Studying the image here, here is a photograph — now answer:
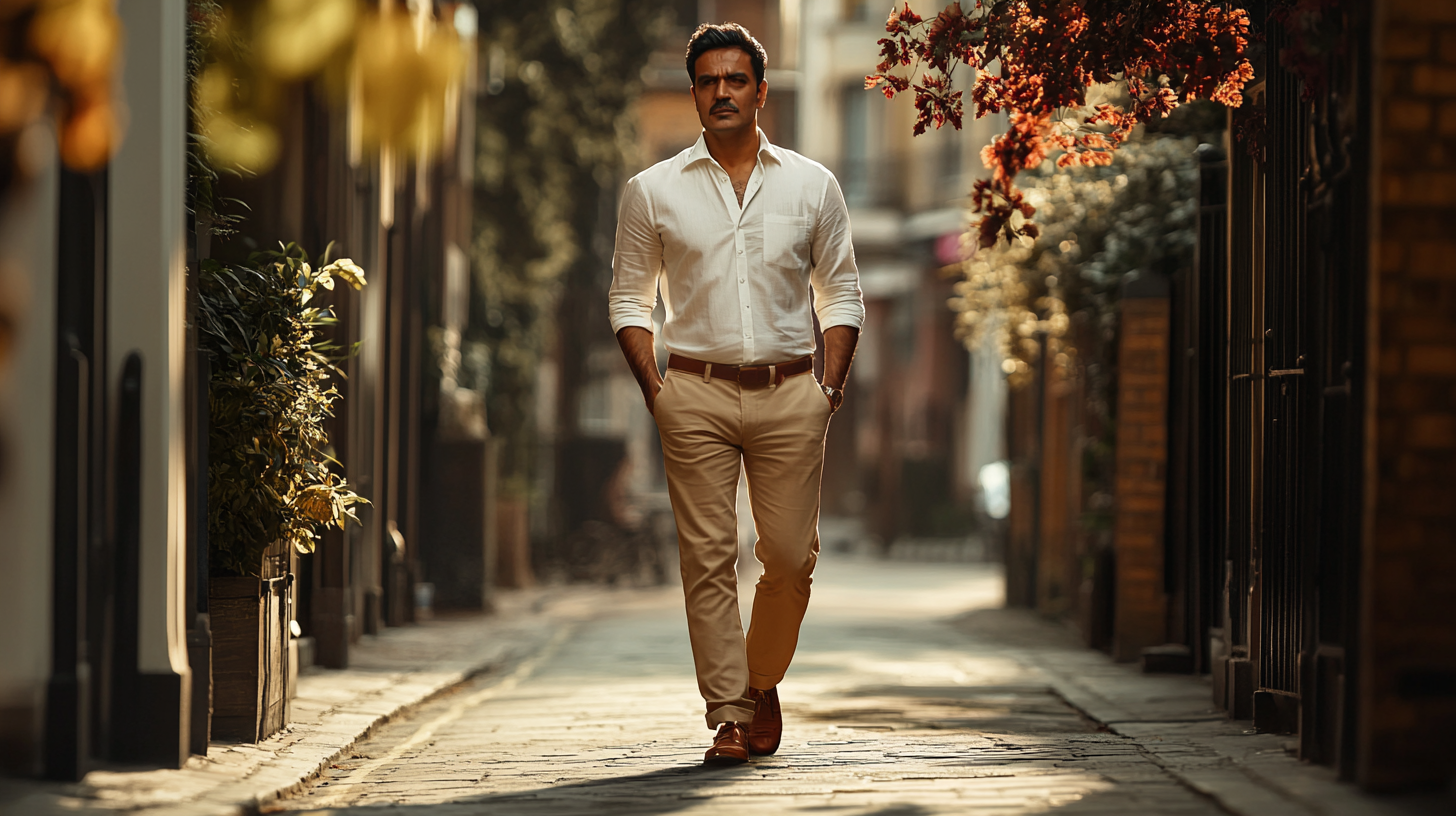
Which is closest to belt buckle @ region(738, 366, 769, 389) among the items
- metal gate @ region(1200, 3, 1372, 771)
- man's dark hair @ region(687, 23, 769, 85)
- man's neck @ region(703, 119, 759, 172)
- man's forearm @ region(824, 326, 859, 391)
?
man's forearm @ region(824, 326, 859, 391)

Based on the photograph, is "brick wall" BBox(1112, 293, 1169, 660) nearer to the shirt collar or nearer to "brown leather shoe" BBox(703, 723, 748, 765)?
the shirt collar

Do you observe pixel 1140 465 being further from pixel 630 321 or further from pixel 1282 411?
pixel 630 321

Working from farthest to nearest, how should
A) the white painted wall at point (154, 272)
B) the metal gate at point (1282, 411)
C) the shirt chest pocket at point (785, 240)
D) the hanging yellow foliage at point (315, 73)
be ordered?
the hanging yellow foliage at point (315, 73)
the metal gate at point (1282, 411)
the shirt chest pocket at point (785, 240)
the white painted wall at point (154, 272)

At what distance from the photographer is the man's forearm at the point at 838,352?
6.16 m

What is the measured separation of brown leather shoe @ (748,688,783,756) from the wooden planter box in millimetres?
1778

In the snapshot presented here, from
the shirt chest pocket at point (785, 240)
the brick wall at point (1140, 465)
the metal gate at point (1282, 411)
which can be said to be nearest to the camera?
the shirt chest pocket at point (785, 240)

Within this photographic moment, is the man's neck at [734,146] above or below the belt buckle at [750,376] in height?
above

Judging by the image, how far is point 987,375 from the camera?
33.7 m

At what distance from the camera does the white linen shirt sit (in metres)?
6.12

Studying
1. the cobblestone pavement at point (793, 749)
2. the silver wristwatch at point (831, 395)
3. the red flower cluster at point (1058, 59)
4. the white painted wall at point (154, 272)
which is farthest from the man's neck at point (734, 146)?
the cobblestone pavement at point (793, 749)

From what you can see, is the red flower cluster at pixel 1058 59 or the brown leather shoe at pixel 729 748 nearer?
the brown leather shoe at pixel 729 748

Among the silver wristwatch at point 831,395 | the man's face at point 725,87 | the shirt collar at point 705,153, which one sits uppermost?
the man's face at point 725,87

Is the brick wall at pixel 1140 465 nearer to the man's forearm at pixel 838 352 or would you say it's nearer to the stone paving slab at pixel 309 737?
the stone paving slab at pixel 309 737

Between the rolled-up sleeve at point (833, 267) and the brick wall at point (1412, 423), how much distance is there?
6.23 feet
